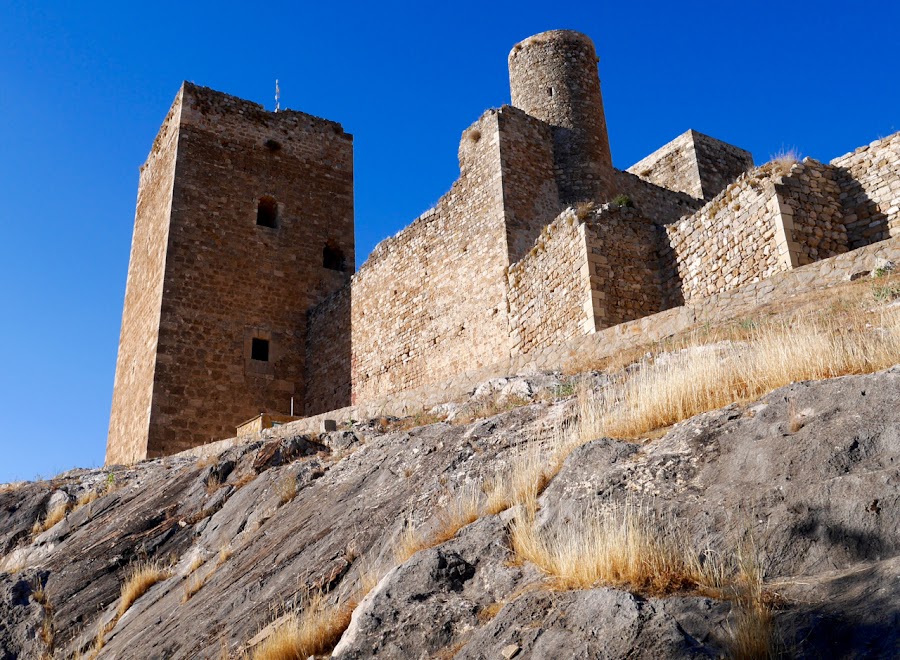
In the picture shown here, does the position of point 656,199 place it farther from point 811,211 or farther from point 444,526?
point 444,526

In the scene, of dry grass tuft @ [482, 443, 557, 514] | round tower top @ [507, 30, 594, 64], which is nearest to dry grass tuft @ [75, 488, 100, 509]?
dry grass tuft @ [482, 443, 557, 514]

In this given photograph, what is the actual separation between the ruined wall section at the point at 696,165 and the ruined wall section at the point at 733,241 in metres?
6.55

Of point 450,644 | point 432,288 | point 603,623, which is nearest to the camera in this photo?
point 603,623

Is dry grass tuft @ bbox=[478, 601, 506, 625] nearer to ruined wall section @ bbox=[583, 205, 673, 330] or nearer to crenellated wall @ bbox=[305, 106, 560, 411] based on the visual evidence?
ruined wall section @ bbox=[583, 205, 673, 330]

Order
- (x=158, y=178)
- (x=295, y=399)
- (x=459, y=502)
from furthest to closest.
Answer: (x=158, y=178) < (x=295, y=399) < (x=459, y=502)

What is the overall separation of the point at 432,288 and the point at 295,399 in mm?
4756

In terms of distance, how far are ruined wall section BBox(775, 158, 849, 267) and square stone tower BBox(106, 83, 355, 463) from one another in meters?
11.6

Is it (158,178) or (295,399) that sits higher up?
(158,178)

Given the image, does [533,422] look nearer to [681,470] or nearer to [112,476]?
[681,470]

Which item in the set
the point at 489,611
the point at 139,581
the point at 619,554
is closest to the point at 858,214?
the point at 619,554

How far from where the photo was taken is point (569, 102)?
17.1 meters

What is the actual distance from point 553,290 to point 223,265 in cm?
912

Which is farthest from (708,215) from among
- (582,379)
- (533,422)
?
(533,422)

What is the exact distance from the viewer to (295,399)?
19.4 metres
